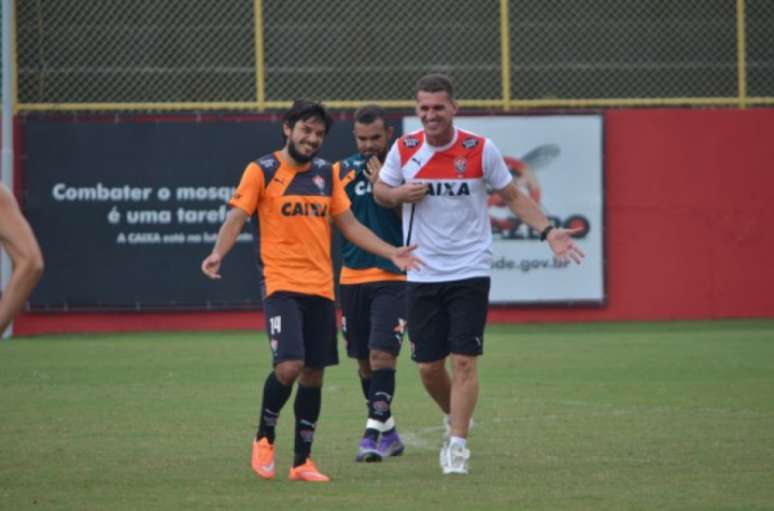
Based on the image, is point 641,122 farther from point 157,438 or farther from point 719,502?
point 719,502

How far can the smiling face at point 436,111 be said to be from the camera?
28.9ft

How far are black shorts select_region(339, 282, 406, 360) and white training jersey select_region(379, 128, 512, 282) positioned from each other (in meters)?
0.97

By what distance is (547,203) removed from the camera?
19969 mm

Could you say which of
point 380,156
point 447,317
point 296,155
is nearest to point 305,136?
point 296,155

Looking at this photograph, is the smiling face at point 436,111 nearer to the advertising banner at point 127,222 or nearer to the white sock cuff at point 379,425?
the white sock cuff at point 379,425

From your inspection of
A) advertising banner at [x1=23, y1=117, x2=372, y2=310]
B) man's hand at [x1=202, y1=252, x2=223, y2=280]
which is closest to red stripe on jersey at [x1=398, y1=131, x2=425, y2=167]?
man's hand at [x1=202, y1=252, x2=223, y2=280]

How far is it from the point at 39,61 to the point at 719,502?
1457 centimetres

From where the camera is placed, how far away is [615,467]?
8797 millimetres

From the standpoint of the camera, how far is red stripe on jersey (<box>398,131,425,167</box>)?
9055mm

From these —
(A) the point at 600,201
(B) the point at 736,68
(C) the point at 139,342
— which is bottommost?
(C) the point at 139,342

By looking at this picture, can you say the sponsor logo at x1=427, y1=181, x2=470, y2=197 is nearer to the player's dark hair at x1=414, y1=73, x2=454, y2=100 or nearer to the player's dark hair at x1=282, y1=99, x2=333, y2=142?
the player's dark hair at x1=414, y1=73, x2=454, y2=100

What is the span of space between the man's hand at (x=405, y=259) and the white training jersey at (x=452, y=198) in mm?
296

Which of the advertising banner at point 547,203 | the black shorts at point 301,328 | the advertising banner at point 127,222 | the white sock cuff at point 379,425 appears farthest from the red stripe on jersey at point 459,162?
the advertising banner at point 547,203

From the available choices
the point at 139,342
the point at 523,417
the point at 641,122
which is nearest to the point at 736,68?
the point at 641,122
